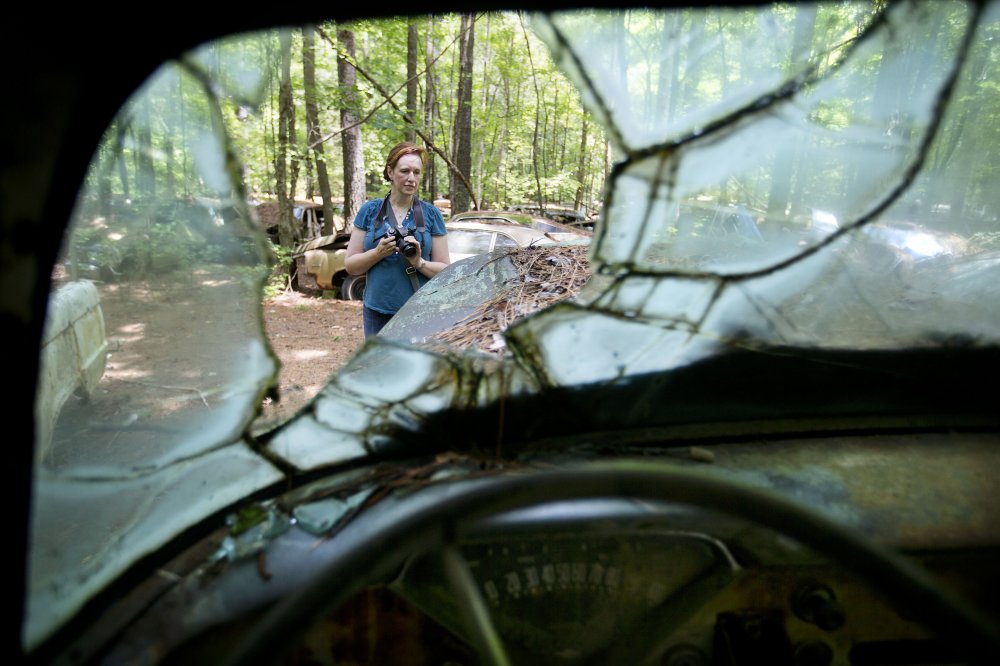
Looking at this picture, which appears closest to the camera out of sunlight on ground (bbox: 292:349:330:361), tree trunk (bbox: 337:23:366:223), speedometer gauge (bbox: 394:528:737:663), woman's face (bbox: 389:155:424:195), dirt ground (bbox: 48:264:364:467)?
speedometer gauge (bbox: 394:528:737:663)

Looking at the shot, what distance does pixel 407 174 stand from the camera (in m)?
3.47

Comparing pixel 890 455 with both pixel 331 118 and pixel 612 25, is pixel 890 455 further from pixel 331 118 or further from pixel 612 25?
pixel 331 118

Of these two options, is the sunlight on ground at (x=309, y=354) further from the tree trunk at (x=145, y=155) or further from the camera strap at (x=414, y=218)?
the tree trunk at (x=145, y=155)

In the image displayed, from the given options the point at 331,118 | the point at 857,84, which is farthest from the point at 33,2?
the point at 331,118

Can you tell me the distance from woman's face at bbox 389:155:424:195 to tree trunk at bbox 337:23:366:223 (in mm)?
6784

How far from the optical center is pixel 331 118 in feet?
55.3

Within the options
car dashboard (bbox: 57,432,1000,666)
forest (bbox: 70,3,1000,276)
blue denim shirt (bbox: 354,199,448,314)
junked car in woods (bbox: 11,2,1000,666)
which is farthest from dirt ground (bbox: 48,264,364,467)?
blue denim shirt (bbox: 354,199,448,314)

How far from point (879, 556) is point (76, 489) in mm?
1769

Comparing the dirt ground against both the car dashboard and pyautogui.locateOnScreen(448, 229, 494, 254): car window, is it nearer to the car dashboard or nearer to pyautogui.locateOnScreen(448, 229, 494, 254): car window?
the car dashboard

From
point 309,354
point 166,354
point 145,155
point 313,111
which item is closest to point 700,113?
point 145,155

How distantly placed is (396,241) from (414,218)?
25 cm

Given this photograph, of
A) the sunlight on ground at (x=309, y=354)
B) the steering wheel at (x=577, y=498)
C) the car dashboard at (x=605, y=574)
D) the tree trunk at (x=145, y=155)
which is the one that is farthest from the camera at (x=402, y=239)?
the sunlight on ground at (x=309, y=354)

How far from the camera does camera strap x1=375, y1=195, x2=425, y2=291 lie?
11.8 feet

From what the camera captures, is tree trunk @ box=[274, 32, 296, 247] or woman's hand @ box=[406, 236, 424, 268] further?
tree trunk @ box=[274, 32, 296, 247]
